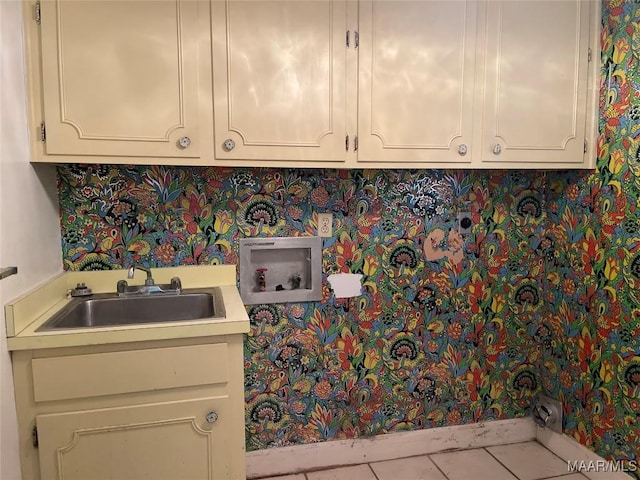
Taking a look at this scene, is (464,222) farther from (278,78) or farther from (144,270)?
(144,270)

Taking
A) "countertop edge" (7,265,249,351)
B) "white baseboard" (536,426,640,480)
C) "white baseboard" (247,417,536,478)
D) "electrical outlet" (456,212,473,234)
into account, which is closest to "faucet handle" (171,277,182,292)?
"countertop edge" (7,265,249,351)

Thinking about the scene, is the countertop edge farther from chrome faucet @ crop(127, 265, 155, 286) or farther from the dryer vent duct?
the dryer vent duct

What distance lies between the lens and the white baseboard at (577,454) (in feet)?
6.49

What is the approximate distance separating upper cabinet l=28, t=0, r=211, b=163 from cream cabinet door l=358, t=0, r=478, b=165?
63cm

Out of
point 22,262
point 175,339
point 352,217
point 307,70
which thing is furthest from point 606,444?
point 22,262

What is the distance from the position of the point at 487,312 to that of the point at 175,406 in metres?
1.59

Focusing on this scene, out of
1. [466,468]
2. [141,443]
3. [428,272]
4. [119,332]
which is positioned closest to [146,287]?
[119,332]

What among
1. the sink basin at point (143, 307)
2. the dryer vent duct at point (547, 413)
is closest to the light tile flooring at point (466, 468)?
the dryer vent duct at point (547, 413)

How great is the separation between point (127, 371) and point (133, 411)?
134 millimetres

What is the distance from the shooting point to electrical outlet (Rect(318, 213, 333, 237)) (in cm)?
208

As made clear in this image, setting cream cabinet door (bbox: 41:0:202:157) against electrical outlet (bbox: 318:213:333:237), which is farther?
electrical outlet (bbox: 318:213:333:237)

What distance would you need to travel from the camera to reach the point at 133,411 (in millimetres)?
1425

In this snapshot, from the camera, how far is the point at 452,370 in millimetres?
2303

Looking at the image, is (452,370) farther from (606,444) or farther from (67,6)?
(67,6)
